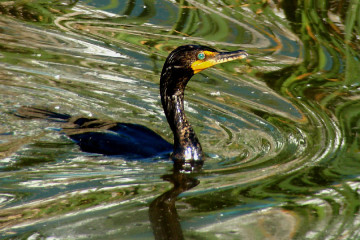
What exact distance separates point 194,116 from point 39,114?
160 centimetres

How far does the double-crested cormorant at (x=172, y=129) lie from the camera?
5723 mm

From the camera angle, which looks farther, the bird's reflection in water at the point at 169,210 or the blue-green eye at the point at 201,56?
the blue-green eye at the point at 201,56

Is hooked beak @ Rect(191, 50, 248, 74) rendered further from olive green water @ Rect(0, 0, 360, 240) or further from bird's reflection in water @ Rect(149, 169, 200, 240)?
bird's reflection in water @ Rect(149, 169, 200, 240)

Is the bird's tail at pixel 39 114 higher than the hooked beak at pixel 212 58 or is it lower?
lower

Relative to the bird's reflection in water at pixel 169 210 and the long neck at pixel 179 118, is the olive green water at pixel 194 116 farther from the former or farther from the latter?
the long neck at pixel 179 118

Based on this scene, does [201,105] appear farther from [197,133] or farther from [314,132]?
[314,132]

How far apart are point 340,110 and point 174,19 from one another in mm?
3308

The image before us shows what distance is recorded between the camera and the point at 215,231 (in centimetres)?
420

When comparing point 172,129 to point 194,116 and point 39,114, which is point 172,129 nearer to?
point 194,116

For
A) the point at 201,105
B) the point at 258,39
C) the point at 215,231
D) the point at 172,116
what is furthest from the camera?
the point at 258,39

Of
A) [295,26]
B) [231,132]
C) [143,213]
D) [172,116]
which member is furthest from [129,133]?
[295,26]

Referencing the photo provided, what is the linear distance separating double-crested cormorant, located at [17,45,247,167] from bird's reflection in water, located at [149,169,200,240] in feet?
1.64

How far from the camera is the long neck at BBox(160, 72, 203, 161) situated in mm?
5777

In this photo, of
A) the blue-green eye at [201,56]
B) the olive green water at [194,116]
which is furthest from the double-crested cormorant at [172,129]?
the olive green water at [194,116]
